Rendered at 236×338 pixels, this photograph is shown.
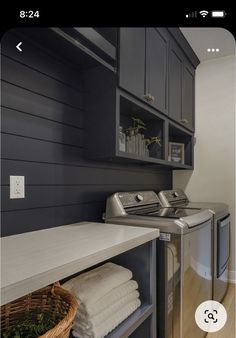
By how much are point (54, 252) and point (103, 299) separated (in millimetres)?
349

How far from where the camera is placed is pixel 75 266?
0.70m

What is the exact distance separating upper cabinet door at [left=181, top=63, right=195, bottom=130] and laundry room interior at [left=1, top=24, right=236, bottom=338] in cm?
28

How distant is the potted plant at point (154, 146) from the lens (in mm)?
1942

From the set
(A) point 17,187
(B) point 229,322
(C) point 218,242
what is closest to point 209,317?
(B) point 229,322

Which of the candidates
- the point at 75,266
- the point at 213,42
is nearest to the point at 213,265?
the point at 75,266

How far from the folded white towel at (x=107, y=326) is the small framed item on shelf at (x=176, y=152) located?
156cm

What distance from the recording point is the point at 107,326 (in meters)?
0.92

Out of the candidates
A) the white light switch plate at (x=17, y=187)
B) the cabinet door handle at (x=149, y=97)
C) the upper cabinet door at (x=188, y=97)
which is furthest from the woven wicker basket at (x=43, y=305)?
the upper cabinet door at (x=188, y=97)

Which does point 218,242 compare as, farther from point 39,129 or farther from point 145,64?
point 39,129

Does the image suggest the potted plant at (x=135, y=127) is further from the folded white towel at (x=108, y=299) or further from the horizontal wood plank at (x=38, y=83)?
the folded white towel at (x=108, y=299)

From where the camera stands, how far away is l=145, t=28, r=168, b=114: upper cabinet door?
165cm

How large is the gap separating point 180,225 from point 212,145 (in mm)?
1595

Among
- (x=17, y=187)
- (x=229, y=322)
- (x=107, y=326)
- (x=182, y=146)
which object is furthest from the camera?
(x=182, y=146)

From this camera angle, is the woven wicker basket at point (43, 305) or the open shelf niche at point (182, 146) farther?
the open shelf niche at point (182, 146)
